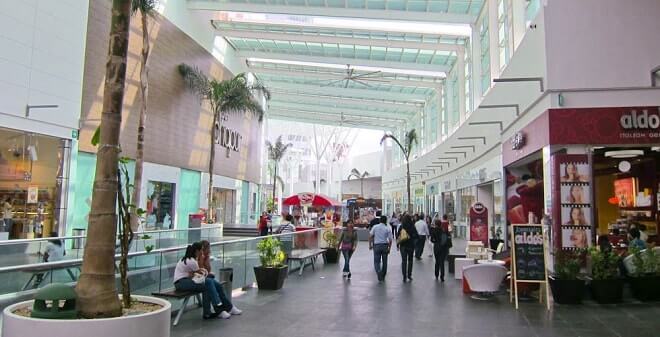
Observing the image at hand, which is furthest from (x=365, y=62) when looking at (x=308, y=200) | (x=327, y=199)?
(x=308, y=200)

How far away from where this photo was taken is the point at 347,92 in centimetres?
3556

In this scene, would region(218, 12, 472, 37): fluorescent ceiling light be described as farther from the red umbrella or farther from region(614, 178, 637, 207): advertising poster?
region(614, 178, 637, 207): advertising poster

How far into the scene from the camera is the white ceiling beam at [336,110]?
4303 cm

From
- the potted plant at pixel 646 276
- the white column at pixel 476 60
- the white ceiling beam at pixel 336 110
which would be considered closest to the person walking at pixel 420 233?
the white column at pixel 476 60

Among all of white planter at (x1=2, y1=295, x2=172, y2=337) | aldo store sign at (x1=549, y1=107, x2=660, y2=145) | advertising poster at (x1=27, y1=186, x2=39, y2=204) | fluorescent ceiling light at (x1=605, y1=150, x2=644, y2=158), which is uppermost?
aldo store sign at (x1=549, y1=107, x2=660, y2=145)

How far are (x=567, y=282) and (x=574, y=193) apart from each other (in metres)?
2.40

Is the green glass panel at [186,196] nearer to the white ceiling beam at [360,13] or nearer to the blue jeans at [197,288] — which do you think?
the white ceiling beam at [360,13]

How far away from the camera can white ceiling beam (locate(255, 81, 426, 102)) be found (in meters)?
35.4

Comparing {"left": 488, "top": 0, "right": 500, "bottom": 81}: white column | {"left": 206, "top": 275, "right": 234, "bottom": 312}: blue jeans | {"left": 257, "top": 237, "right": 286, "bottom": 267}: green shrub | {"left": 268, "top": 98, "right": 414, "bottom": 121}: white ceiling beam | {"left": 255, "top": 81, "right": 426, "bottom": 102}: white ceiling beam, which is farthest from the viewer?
{"left": 268, "top": 98, "right": 414, "bottom": 121}: white ceiling beam

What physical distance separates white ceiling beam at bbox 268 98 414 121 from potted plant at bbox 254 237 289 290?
33.3 m

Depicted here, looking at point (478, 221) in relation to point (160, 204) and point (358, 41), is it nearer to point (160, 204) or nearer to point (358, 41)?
point (358, 41)

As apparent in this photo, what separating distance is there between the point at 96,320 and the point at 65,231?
13.6 metres

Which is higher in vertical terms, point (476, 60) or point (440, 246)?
point (476, 60)

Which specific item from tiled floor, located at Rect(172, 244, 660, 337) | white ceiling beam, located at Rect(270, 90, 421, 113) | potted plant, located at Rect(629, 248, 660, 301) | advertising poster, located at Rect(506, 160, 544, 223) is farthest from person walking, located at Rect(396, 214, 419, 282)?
white ceiling beam, located at Rect(270, 90, 421, 113)
